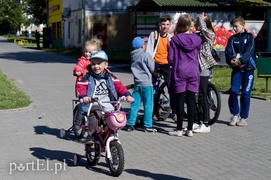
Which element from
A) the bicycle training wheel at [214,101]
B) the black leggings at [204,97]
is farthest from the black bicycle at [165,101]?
the black leggings at [204,97]

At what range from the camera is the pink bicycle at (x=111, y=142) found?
23.1ft

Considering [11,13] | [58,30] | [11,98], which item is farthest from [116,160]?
[11,13]

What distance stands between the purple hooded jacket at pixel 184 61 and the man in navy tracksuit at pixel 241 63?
4.80ft

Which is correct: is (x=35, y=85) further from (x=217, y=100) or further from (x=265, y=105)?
(x=217, y=100)

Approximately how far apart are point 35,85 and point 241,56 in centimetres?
994

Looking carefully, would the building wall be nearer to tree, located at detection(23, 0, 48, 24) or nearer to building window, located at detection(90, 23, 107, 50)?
tree, located at detection(23, 0, 48, 24)

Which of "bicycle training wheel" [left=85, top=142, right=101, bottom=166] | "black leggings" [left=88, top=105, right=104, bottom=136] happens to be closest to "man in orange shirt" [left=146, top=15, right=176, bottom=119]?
"bicycle training wheel" [left=85, top=142, right=101, bottom=166]

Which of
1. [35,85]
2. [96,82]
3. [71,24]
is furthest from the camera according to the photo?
[71,24]

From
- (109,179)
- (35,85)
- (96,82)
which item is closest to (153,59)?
(96,82)

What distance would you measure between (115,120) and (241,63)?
14.2 feet

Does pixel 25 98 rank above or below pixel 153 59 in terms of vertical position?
below

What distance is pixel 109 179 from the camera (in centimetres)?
703

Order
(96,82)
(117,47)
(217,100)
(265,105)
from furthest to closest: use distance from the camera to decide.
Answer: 1. (117,47)
2. (265,105)
3. (217,100)
4. (96,82)

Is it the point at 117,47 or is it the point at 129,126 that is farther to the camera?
the point at 117,47
